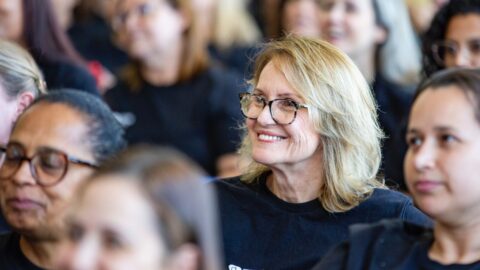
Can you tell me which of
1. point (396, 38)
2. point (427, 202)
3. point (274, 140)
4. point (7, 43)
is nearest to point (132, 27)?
point (396, 38)

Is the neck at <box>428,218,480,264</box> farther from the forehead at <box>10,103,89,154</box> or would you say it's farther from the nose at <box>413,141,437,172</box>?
the forehead at <box>10,103,89,154</box>

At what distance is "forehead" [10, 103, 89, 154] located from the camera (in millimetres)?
2189

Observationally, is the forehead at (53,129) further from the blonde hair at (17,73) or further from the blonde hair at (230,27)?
the blonde hair at (230,27)

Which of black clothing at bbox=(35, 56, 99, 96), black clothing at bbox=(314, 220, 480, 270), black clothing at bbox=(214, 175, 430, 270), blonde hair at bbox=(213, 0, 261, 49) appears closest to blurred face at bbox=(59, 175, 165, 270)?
black clothing at bbox=(314, 220, 480, 270)

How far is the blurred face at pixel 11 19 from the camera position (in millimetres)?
3594

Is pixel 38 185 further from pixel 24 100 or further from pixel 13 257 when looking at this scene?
pixel 24 100

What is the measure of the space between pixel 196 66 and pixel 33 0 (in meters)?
0.76

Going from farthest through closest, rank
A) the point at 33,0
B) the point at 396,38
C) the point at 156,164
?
1. the point at 396,38
2. the point at 33,0
3. the point at 156,164

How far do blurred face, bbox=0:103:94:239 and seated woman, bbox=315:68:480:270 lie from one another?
572 mm

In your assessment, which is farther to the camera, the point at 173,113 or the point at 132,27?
the point at 132,27

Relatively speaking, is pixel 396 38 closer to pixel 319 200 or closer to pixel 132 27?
pixel 132 27

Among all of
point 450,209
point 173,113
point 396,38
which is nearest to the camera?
point 450,209

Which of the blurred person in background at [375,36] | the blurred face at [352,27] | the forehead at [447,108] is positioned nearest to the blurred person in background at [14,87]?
the forehead at [447,108]

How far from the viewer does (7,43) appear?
2.81 meters
